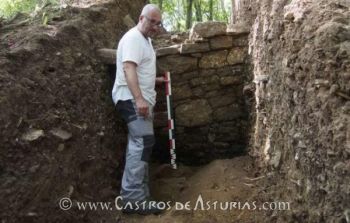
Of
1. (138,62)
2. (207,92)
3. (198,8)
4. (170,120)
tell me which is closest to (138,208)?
(170,120)

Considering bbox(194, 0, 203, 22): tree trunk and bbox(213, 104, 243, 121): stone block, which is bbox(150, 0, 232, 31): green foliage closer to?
bbox(194, 0, 203, 22): tree trunk

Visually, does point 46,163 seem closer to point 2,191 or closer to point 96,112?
point 2,191

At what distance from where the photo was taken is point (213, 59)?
5.14 meters

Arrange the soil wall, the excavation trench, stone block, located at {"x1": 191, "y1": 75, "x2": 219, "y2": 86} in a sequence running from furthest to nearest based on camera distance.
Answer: stone block, located at {"x1": 191, "y1": 75, "x2": 219, "y2": 86}, the soil wall, the excavation trench

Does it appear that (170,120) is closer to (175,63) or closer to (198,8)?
(175,63)

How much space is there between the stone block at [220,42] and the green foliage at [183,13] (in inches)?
276

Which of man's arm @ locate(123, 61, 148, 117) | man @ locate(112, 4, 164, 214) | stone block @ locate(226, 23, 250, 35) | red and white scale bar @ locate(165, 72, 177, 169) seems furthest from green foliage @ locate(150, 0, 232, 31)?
man's arm @ locate(123, 61, 148, 117)

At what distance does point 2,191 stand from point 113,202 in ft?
4.02

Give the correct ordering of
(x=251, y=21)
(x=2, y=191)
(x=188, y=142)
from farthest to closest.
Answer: (x=188, y=142) → (x=251, y=21) → (x=2, y=191)

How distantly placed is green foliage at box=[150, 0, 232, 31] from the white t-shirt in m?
7.91

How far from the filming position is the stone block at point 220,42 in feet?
16.7

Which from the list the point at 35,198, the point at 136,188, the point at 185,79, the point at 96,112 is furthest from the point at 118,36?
the point at 35,198

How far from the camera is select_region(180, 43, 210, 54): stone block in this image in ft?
16.5

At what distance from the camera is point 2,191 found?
309cm
